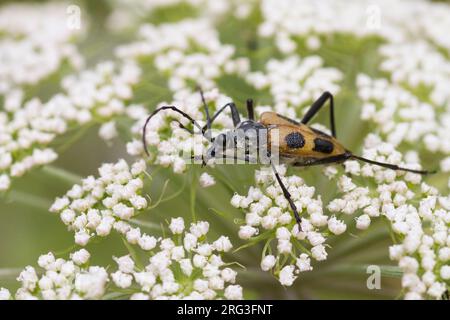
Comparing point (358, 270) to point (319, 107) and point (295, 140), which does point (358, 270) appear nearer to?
point (295, 140)

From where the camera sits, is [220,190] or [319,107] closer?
[319,107]

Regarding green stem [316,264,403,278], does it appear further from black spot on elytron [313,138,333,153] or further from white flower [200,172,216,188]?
white flower [200,172,216,188]

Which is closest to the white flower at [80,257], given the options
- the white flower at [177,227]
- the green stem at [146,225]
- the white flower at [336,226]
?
the green stem at [146,225]

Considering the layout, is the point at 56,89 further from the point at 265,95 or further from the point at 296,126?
the point at 296,126

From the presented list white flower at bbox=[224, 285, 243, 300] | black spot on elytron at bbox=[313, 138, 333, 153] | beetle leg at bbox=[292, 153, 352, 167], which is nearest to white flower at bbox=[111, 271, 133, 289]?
white flower at bbox=[224, 285, 243, 300]

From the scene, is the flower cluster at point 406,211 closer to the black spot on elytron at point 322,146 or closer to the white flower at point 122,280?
the black spot on elytron at point 322,146

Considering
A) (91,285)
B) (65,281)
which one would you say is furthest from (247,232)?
(65,281)

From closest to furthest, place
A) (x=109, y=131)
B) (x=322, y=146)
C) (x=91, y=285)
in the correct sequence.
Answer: (x=91, y=285) < (x=322, y=146) < (x=109, y=131)
